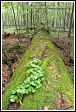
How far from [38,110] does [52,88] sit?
0.51 m

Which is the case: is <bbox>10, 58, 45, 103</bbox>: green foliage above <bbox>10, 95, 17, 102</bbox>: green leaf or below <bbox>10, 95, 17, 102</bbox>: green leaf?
above

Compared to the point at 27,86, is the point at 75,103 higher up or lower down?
lower down

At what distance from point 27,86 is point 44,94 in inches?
12.2

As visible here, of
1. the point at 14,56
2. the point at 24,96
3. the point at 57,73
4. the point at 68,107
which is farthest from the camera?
the point at 14,56

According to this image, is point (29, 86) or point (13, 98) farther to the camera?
point (29, 86)

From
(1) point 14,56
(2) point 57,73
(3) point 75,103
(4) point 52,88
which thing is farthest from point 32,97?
(1) point 14,56

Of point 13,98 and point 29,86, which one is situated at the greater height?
point 29,86

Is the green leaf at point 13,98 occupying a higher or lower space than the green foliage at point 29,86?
lower

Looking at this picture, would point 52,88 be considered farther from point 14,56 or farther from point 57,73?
point 14,56

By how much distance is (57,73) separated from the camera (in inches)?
161

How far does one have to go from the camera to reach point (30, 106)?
3.19 meters

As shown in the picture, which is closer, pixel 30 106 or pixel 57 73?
pixel 30 106

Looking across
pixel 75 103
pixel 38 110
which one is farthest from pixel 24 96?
pixel 75 103

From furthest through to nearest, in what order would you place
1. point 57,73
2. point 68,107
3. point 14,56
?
point 14,56, point 57,73, point 68,107
